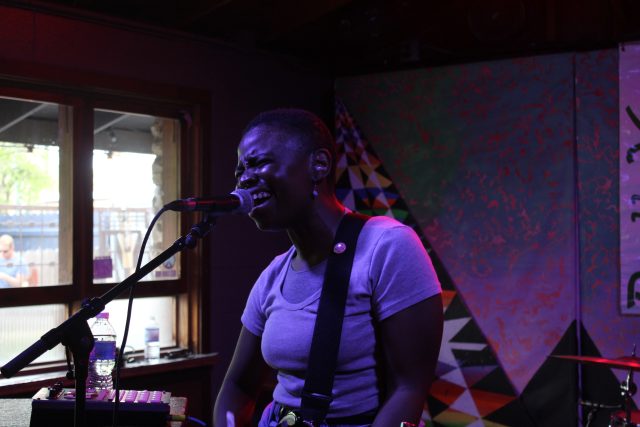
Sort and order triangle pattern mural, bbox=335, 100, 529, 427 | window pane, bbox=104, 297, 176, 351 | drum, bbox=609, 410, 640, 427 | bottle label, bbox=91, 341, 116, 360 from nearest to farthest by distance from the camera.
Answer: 1. bottle label, bbox=91, 341, 116, 360
2. drum, bbox=609, 410, 640, 427
3. window pane, bbox=104, 297, 176, 351
4. triangle pattern mural, bbox=335, 100, 529, 427

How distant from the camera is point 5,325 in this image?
349 cm

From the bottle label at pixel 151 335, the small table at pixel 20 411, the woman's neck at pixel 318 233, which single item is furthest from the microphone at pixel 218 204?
the bottle label at pixel 151 335

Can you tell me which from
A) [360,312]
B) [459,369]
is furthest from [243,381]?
[459,369]

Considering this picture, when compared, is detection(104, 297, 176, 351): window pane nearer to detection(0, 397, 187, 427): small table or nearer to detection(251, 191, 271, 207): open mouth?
detection(0, 397, 187, 427): small table

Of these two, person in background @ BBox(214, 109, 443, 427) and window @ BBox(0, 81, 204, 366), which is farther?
window @ BBox(0, 81, 204, 366)

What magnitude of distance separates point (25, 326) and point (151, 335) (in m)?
0.70

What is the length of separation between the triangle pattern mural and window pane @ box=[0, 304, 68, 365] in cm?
206

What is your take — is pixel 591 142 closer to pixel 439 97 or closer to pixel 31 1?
pixel 439 97

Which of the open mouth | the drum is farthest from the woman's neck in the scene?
the drum

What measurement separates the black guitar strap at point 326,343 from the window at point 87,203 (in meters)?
2.45

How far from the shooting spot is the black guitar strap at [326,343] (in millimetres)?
1490

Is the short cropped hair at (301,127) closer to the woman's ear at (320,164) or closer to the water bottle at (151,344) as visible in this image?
the woman's ear at (320,164)

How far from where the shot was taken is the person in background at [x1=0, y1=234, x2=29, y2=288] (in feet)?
11.4

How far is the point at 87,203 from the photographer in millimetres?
3754
